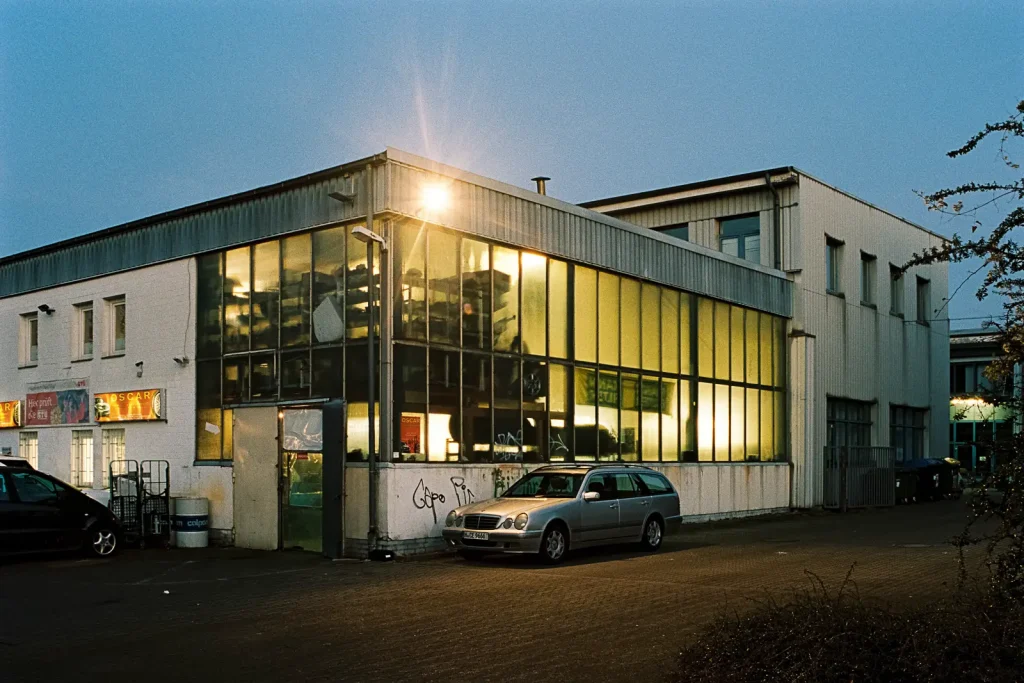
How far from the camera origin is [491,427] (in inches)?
822

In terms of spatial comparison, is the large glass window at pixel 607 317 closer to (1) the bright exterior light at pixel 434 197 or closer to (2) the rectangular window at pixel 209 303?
(1) the bright exterior light at pixel 434 197

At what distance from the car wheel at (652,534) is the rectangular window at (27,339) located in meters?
17.0

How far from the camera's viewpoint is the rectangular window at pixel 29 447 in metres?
27.0

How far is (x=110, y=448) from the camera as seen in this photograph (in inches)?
968

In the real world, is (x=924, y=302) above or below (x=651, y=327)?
above

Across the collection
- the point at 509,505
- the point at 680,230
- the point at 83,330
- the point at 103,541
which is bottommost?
the point at 103,541

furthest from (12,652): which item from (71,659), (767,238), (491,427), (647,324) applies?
(767,238)

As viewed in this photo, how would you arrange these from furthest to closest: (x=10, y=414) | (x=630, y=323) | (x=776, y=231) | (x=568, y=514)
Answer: (x=776, y=231)
(x=10, y=414)
(x=630, y=323)
(x=568, y=514)

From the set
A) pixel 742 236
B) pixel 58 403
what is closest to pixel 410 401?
pixel 58 403

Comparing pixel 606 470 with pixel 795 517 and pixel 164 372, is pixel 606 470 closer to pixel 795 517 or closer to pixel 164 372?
pixel 164 372

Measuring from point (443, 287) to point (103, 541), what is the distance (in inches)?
300

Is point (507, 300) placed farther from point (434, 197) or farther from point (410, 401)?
point (410, 401)

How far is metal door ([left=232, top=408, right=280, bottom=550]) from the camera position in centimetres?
2019

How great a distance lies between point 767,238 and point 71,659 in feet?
86.0
